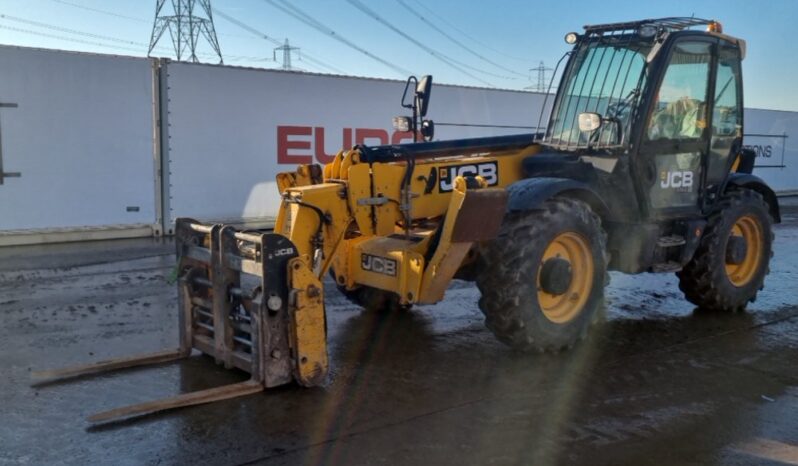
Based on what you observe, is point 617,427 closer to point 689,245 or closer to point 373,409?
point 373,409

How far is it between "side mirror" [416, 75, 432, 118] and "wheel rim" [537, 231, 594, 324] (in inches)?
60.9

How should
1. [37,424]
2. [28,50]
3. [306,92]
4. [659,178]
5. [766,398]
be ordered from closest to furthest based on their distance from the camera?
1. [37,424]
2. [766,398]
3. [659,178]
4. [28,50]
5. [306,92]

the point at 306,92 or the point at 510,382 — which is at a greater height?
the point at 306,92

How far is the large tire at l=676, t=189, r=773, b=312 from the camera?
6648 millimetres

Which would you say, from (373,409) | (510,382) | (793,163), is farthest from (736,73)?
(793,163)

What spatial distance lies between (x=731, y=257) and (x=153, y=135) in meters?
8.46

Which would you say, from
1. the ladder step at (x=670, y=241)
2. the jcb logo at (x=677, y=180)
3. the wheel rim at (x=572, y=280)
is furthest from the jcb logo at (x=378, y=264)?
the jcb logo at (x=677, y=180)

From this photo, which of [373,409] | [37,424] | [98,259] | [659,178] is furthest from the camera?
[98,259]

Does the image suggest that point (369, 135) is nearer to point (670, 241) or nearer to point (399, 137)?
point (399, 137)

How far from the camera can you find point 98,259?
9594mm

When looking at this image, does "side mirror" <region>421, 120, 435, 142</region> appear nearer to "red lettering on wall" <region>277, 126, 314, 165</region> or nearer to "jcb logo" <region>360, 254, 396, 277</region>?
"jcb logo" <region>360, 254, 396, 277</region>

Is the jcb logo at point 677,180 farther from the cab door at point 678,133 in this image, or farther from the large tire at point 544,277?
the large tire at point 544,277

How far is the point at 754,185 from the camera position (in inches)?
283

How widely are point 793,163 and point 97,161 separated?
19099mm
